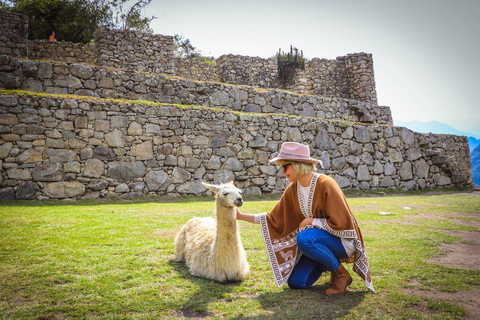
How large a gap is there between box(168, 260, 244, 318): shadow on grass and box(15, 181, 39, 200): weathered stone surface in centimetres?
579

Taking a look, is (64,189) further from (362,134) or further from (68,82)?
(362,134)

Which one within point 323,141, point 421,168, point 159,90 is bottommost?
point 421,168

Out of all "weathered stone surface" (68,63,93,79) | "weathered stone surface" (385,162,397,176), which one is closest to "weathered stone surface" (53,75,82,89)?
"weathered stone surface" (68,63,93,79)

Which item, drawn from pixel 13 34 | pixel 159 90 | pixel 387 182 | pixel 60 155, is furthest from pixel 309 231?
pixel 13 34

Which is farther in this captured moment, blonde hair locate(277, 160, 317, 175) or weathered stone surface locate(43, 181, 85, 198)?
weathered stone surface locate(43, 181, 85, 198)

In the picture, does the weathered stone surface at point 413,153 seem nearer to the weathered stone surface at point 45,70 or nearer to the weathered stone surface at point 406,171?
the weathered stone surface at point 406,171

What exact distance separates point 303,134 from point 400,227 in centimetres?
617

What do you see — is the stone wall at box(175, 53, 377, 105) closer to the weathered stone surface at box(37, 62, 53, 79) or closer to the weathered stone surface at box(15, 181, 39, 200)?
the weathered stone surface at box(37, 62, 53, 79)

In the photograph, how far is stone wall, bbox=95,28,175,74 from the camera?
11.5 m

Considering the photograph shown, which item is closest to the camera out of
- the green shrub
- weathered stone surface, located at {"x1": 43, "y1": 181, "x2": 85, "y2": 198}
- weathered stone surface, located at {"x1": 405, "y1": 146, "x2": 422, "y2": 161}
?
weathered stone surface, located at {"x1": 43, "y1": 181, "x2": 85, "y2": 198}

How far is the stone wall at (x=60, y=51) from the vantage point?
12445 millimetres

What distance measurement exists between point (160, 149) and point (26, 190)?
3294mm

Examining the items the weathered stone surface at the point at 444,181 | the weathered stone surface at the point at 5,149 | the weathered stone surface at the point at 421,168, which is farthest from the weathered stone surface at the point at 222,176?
the weathered stone surface at the point at 444,181

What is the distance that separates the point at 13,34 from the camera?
10.7 meters
